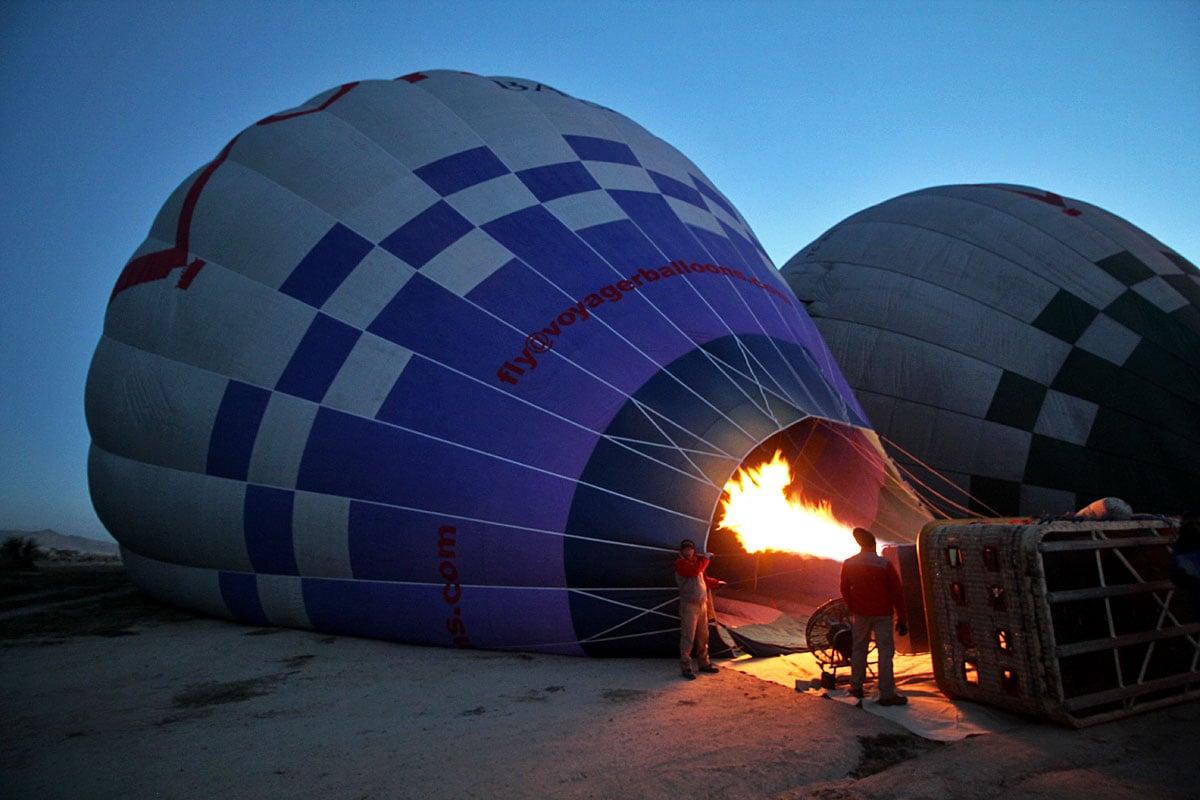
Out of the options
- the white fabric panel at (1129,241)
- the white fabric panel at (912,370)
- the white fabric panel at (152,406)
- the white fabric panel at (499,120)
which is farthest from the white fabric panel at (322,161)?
the white fabric panel at (1129,241)

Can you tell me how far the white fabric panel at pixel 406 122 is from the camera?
5.46m

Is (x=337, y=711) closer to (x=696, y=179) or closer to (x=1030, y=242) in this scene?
(x=696, y=179)

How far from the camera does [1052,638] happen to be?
10.3ft

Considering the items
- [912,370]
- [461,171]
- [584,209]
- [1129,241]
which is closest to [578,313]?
[584,209]

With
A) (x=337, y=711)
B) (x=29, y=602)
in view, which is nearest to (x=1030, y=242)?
(x=337, y=711)

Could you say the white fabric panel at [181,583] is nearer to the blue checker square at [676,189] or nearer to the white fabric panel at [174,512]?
the white fabric panel at [174,512]

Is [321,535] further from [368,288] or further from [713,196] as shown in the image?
[713,196]

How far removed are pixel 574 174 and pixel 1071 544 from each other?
4084 mm

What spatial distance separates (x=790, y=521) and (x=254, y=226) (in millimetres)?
4807

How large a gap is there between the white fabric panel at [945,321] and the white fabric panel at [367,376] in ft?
20.1

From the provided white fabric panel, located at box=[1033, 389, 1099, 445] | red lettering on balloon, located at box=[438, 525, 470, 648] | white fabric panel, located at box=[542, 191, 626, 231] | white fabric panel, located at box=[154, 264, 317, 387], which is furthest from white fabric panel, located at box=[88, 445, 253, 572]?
white fabric panel, located at box=[1033, 389, 1099, 445]

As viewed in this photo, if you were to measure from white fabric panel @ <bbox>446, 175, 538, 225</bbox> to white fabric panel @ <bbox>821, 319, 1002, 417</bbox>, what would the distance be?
501 centimetres

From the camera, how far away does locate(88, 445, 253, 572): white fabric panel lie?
502 cm

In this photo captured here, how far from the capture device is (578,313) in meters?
4.67
